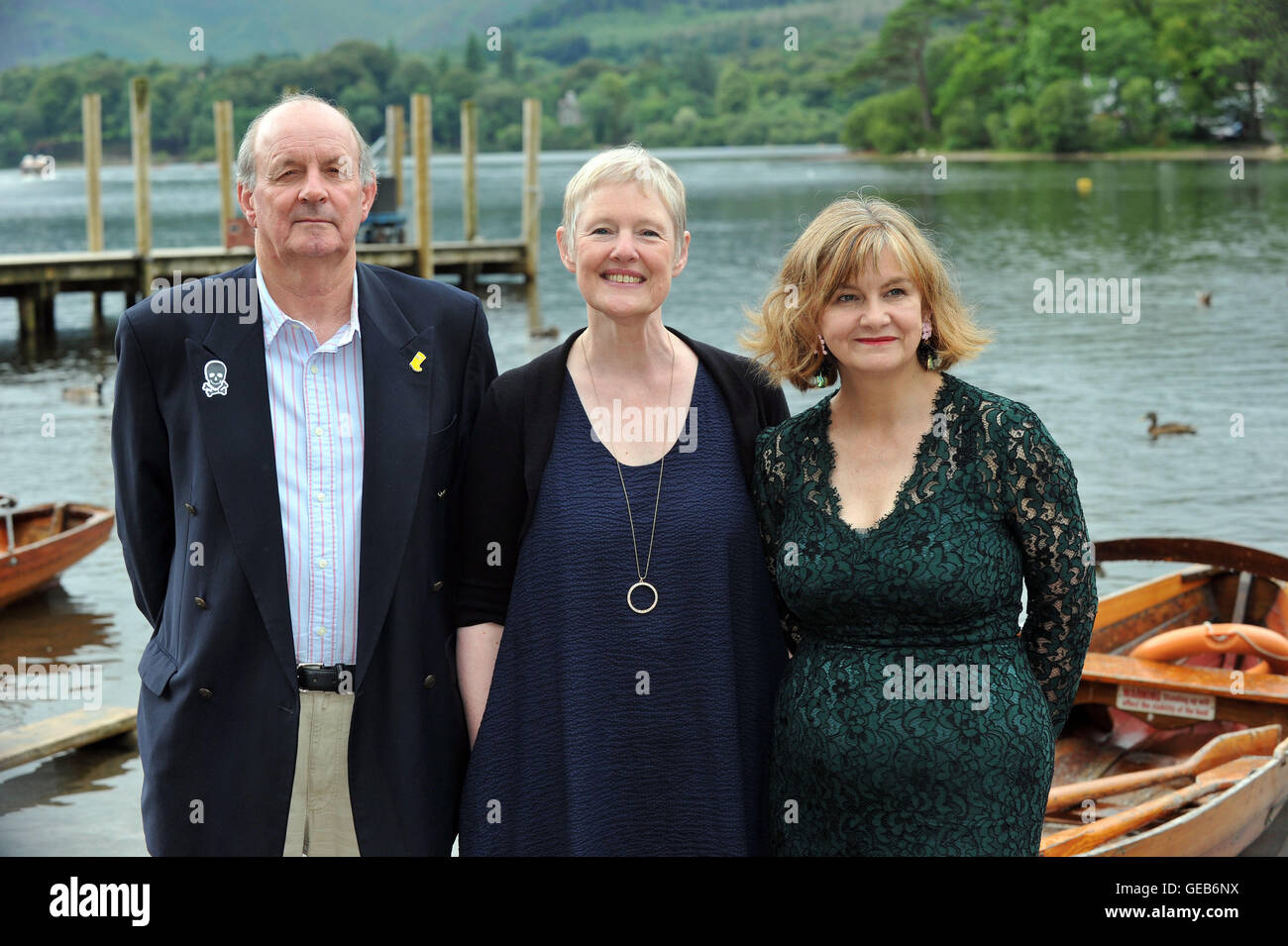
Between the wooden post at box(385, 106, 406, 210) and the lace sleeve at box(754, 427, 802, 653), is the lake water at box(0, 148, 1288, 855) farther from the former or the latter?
the wooden post at box(385, 106, 406, 210)

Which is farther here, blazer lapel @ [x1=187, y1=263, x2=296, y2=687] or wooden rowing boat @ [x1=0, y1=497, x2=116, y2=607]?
wooden rowing boat @ [x1=0, y1=497, x2=116, y2=607]

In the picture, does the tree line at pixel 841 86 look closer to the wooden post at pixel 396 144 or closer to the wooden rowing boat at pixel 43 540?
the wooden post at pixel 396 144

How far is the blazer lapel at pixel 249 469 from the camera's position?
127 inches

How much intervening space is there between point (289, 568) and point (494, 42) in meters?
7.05

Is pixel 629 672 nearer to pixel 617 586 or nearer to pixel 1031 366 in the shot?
pixel 617 586

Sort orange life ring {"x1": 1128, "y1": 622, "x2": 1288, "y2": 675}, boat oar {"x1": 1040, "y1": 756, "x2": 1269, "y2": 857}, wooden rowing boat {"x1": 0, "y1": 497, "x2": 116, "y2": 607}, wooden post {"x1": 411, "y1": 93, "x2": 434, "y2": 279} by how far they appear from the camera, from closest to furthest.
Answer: boat oar {"x1": 1040, "y1": 756, "x2": 1269, "y2": 857}, orange life ring {"x1": 1128, "y1": 622, "x2": 1288, "y2": 675}, wooden rowing boat {"x1": 0, "y1": 497, "x2": 116, "y2": 607}, wooden post {"x1": 411, "y1": 93, "x2": 434, "y2": 279}

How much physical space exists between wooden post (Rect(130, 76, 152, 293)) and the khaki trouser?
2444 centimetres

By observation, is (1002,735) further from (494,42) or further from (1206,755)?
(494,42)

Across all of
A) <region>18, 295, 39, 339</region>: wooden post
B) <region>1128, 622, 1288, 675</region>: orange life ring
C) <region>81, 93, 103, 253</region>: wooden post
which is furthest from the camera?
<region>81, 93, 103, 253</region>: wooden post

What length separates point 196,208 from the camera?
82938mm

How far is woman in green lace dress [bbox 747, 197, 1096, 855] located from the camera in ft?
10.2

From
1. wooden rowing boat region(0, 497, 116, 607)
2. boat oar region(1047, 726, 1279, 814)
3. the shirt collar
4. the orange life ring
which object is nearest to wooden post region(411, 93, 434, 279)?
wooden rowing boat region(0, 497, 116, 607)

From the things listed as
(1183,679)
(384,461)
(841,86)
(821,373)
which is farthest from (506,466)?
(841,86)
